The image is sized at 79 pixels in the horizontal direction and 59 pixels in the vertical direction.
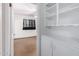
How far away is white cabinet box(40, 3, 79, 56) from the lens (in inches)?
52.5

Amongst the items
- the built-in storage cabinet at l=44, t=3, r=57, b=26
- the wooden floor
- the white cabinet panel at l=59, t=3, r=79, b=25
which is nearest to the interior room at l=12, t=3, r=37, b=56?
the wooden floor

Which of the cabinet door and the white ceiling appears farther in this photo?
the white ceiling

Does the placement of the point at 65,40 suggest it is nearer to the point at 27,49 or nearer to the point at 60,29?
the point at 60,29

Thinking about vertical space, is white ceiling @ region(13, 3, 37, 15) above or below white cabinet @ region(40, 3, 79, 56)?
above

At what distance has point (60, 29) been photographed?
141 cm

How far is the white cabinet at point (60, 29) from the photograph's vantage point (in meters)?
1.33

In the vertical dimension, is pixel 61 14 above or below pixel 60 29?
above

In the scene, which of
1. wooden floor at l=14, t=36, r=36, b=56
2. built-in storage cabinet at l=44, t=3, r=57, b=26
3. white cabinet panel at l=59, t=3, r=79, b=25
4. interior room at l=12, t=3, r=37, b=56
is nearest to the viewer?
white cabinet panel at l=59, t=3, r=79, b=25

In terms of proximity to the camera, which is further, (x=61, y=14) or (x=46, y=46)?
(x=46, y=46)

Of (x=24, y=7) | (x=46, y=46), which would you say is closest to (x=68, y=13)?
(x=46, y=46)

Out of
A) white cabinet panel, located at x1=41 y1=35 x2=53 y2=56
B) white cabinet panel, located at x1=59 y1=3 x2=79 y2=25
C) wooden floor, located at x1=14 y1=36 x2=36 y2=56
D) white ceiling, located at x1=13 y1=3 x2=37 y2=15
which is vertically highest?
white ceiling, located at x1=13 y1=3 x2=37 y2=15

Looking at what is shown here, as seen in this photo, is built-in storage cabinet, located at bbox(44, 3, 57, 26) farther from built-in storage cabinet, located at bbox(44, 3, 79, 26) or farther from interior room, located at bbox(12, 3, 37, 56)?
interior room, located at bbox(12, 3, 37, 56)

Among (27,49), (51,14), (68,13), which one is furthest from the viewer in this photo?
(27,49)

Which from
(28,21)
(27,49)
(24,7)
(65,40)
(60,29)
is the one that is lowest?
(27,49)
